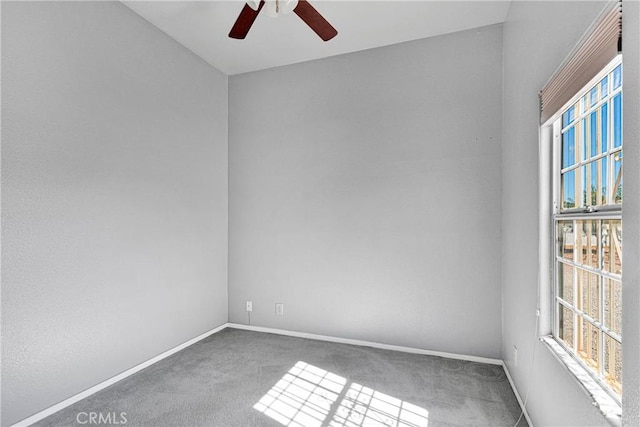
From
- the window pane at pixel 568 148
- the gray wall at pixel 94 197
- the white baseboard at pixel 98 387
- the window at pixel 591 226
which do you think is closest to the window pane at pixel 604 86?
the window at pixel 591 226

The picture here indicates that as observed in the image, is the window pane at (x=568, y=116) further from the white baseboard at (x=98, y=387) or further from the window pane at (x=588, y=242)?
the white baseboard at (x=98, y=387)

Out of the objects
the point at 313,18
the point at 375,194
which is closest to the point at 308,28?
the point at 313,18

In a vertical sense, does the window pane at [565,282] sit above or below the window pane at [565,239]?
below

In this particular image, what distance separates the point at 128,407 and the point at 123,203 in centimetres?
142

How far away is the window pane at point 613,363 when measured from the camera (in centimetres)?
115

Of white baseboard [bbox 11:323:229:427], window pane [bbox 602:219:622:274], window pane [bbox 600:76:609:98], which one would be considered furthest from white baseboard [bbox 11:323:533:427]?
window pane [bbox 600:76:609:98]

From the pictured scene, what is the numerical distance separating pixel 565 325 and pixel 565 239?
417 millimetres

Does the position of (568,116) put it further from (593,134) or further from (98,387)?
(98,387)

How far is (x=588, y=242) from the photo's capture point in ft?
4.54

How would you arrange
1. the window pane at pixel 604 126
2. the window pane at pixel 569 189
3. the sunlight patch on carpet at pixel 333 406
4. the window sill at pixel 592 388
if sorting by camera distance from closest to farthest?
1. the window sill at pixel 592 388
2. the window pane at pixel 604 126
3. the window pane at pixel 569 189
4. the sunlight patch on carpet at pixel 333 406

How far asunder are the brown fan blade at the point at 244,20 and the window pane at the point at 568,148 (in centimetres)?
180

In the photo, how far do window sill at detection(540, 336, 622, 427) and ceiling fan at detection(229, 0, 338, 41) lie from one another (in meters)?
2.16

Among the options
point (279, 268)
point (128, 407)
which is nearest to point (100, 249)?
point (128, 407)

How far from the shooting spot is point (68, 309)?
2.14 m
